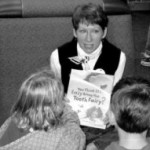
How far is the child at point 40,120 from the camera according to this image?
1.34m

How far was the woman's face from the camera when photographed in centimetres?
192

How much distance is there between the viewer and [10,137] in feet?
4.63

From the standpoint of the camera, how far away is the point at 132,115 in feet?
3.97

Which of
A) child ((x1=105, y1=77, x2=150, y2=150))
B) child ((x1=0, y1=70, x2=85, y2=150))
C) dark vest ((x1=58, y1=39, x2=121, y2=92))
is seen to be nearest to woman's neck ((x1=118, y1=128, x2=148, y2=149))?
child ((x1=105, y1=77, x2=150, y2=150))

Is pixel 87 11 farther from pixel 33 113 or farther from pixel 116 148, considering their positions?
pixel 116 148

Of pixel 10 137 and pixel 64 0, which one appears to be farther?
pixel 64 0

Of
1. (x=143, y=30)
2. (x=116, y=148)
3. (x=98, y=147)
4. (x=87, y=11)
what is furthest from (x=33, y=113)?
(x=143, y=30)

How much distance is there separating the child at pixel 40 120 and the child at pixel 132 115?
0.72ft

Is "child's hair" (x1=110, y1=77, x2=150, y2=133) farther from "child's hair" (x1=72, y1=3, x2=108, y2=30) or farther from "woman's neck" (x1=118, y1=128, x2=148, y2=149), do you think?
"child's hair" (x1=72, y1=3, x2=108, y2=30)

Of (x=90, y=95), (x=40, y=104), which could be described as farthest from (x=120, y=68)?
(x=40, y=104)

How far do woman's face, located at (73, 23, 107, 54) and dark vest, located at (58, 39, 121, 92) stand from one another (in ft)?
0.25

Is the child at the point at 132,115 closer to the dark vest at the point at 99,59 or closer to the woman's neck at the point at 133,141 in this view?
the woman's neck at the point at 133,141

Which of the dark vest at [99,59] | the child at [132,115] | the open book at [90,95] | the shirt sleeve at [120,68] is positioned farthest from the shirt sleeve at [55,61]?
the child at [132,115]

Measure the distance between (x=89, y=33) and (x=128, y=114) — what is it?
2.63 ft
